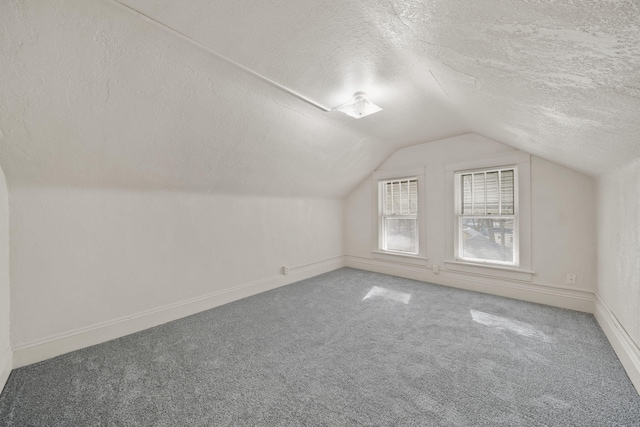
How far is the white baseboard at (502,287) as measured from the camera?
285cm

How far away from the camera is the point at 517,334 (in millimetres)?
2326

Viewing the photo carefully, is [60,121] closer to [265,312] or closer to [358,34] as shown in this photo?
[358,34]

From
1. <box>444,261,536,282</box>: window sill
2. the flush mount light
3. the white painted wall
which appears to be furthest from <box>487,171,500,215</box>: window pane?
the white painted wall

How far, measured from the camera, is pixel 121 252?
2.44 meters

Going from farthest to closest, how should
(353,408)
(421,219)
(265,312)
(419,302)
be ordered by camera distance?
(421,219), (419,302), (265,312), (353,408)

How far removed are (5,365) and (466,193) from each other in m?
5.04

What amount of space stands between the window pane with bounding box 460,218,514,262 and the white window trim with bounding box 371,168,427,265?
585mm

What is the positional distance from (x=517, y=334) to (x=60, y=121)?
4.16 meters

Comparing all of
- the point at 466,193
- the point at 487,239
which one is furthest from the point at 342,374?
the point at 466,193

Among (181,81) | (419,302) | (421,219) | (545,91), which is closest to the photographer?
(545,91)

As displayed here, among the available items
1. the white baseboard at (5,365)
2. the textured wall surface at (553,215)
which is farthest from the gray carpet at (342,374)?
the textured wall surface at (553,215)

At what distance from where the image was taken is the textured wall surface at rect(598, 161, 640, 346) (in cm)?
175

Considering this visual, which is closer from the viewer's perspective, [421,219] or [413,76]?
[413,76]

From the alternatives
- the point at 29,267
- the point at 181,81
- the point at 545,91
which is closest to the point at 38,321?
the point at 29,267
